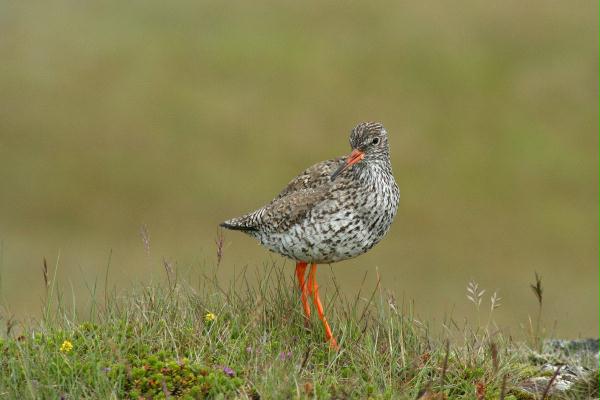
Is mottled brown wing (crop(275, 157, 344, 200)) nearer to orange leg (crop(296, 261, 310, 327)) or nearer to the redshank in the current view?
the redshank

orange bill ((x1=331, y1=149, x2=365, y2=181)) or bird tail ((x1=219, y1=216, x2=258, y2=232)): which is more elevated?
orange bill ((x1=331, y1=149, x2=365, y2=181))

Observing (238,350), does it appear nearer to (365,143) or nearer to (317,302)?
(317,302)

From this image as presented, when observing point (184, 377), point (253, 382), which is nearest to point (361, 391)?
point (253, 382)

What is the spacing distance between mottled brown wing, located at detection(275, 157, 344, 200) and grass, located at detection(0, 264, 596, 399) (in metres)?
0.92

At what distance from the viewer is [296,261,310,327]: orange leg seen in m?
8.31

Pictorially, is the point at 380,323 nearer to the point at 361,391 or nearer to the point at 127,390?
the point at 361,391

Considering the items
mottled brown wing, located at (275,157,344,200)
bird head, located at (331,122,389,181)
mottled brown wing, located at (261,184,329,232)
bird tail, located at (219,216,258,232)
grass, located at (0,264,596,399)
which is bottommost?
grass, located at (0,264,596,399)

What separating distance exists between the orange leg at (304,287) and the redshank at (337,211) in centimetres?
1

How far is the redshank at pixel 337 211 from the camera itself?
798 centimetres

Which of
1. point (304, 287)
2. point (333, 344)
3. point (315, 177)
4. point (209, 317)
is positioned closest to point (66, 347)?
point (209, 317)

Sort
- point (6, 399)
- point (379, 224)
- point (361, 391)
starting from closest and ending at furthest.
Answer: point (6, 399)
point (361, 391)
point (379, 224)

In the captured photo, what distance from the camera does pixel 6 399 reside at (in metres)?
6.46

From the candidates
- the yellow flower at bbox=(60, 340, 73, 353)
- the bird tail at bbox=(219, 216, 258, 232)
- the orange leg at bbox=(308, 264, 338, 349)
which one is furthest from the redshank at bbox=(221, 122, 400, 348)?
the yellow flower at bbox=(60, 340, 73, 353)

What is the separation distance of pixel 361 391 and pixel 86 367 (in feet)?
7.36
